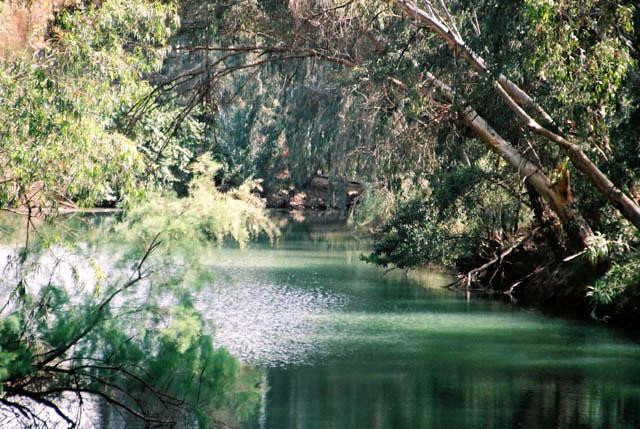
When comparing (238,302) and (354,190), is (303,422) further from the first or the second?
(354,190)

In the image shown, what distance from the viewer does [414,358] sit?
41.2ft

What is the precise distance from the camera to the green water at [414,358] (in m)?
9.66

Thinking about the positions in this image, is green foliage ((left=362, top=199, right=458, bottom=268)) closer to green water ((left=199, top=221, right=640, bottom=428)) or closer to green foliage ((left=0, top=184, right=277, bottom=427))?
green water ((left=199, top=221, right=640, bottom=428))

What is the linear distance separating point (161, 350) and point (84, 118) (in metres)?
2.15

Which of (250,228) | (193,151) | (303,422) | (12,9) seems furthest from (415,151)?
(193,151)

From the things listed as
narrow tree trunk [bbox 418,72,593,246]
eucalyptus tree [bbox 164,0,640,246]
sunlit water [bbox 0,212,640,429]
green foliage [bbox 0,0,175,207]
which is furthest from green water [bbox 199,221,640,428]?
green foliage [bbox 0,0,175,207]

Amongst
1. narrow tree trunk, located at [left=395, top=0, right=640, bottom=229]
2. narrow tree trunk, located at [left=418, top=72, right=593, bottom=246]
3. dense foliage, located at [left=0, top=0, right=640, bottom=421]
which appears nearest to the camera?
dense foliage, located at [left=0, top=0, right=640, bottom=421]

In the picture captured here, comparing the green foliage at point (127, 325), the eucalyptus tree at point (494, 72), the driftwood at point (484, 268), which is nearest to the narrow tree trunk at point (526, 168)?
the eucalyptus tree at point (494, 72)

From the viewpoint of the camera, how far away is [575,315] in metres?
16.2

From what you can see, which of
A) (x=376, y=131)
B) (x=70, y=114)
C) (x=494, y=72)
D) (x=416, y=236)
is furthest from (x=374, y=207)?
(x=70, y=114)

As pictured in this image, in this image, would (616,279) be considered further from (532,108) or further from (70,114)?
(70,114)

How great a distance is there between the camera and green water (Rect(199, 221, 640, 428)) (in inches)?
380

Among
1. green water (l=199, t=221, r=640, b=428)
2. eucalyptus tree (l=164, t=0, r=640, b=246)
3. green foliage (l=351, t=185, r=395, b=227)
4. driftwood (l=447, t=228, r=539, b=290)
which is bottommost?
green water (l=199, t=221, r=640, b=428)

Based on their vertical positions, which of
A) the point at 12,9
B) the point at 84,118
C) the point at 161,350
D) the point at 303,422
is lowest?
the point at 303,422
